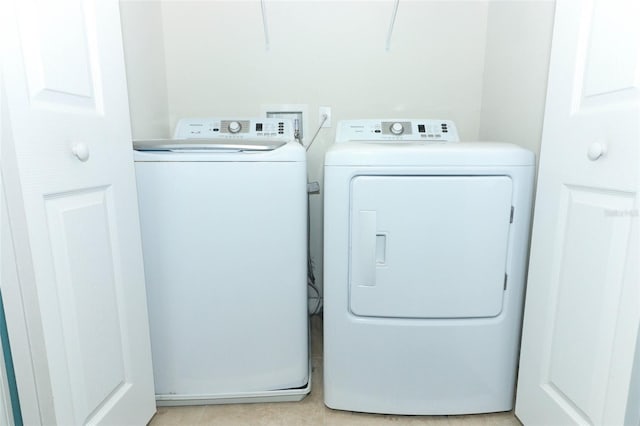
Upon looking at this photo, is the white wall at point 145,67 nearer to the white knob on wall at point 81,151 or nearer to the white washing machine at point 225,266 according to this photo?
the white washing machine at point 225,266

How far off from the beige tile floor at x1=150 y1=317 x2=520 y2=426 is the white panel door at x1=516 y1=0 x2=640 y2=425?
0.69ft

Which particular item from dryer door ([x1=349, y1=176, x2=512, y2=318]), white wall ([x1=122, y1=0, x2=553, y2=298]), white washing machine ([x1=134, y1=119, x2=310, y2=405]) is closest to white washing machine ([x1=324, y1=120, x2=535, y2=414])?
dryer door ([x1=349, y1=176, x2=512, y2=318])

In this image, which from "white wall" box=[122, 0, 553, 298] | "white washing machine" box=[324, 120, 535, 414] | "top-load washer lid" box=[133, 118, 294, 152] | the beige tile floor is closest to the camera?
"white washing machine" box=[324, 120, 535, 414]

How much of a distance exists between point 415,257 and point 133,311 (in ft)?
3.05

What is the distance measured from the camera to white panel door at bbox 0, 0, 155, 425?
692 mm

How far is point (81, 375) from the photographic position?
2.80 feet

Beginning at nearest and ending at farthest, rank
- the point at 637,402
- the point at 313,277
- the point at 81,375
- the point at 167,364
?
the point at 637,402, the point at 81,375, the point at 167,364, the point at 313,277

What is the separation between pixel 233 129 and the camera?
1524mm

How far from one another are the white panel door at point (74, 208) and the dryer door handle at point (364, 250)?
712mm

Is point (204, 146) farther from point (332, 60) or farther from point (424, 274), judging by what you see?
point (332, 60)

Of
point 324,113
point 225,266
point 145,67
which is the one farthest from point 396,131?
point 145,67

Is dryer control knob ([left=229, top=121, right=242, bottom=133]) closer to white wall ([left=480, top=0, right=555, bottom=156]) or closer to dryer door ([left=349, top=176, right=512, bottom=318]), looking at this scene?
dryer door ([left=349, top=176, right=512, bottom=318])

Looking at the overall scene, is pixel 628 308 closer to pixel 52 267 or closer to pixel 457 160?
pixel 457 160

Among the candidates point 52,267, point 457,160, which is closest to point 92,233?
point 52,267
